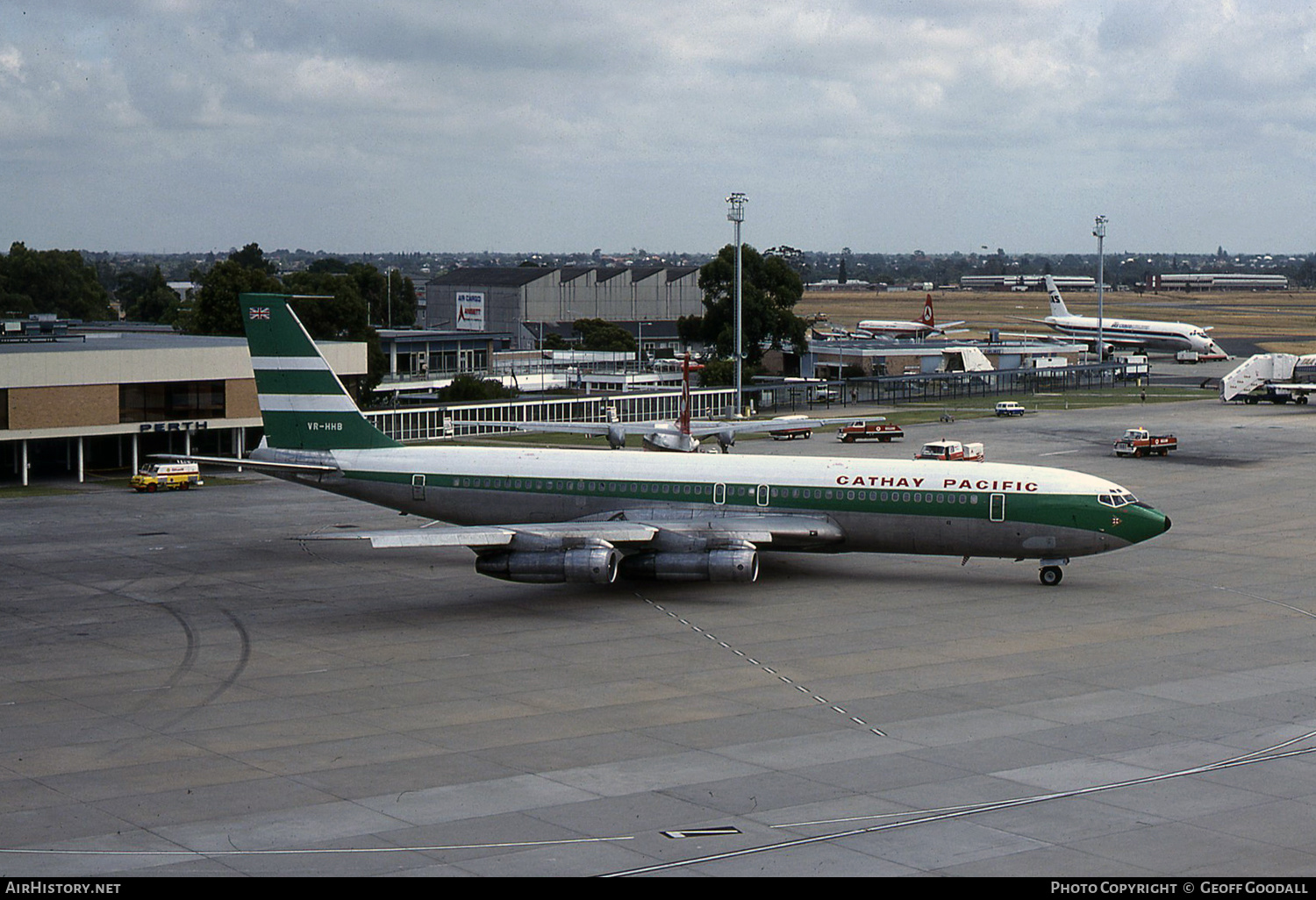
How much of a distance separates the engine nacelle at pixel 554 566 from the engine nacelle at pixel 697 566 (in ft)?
7.06

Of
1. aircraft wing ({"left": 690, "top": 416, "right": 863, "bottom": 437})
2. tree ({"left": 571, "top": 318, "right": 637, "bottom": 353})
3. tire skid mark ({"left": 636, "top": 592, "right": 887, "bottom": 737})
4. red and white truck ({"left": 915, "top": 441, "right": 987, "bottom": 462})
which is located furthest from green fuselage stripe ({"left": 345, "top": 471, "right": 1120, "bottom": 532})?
tree ({"left": 571, "top": 318, "right": 637, "bottom": 353})

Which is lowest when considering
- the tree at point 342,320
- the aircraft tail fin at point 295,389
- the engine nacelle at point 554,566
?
the engine nacelle at point 554,566

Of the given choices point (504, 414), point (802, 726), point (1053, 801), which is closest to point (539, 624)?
point (802, 726)

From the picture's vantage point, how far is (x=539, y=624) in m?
42.8

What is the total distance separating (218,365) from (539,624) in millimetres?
45940

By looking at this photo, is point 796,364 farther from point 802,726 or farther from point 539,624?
point 802,726

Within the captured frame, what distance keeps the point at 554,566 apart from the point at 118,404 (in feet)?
143

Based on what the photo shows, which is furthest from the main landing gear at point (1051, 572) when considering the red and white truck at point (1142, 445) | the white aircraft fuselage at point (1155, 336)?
the white aircraft fuselage at point (1155, 336)

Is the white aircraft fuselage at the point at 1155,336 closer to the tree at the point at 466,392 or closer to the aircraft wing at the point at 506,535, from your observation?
the tree at the point at 466,392

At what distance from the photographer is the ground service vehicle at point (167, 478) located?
73.9 metres

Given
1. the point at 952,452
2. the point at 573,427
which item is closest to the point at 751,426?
the point at 573,427

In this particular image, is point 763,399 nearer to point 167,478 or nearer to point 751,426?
point 751,426

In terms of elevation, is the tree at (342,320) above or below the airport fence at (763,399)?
above

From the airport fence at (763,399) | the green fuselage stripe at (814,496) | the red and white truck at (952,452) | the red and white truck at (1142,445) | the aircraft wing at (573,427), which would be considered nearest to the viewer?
the green fuselage stripe at (814,496)
